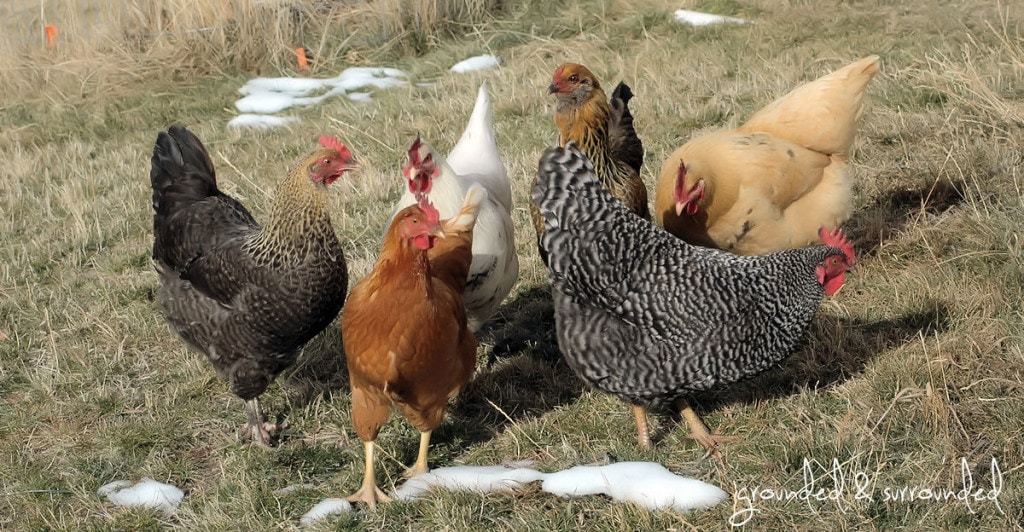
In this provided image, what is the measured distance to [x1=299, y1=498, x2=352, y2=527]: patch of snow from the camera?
358cm

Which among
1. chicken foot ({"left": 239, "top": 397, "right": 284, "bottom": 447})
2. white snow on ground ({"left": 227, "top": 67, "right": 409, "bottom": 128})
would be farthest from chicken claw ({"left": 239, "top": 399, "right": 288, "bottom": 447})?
white snow on ground ({"left": 227, "top": 67, "right": 409, "bottom": 128})

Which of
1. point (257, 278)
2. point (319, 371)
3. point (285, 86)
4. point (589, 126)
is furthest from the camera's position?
point (285, 86)

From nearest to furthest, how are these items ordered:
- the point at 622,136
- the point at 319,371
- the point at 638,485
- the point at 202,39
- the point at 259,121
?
the point at 638,485, the point at 319,371, the point at 622,136, the point at 259,121, the point at 202,39

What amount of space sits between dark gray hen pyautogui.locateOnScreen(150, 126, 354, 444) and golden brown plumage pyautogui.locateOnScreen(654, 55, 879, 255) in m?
1.75

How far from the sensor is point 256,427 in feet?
14.0

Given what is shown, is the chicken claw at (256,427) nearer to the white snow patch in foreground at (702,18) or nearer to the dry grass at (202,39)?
the dry grass at (202,39)

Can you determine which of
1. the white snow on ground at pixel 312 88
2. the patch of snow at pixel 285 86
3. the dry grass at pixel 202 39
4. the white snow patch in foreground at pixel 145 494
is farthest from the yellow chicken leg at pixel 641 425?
the dry grass at pixel 202 39

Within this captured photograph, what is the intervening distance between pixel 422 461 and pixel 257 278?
1.12 meters

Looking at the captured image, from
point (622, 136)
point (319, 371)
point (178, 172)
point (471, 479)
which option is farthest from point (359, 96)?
point (471, 479)

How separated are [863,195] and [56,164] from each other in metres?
7.34

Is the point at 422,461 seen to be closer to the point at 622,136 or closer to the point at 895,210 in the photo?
the point at 622,136

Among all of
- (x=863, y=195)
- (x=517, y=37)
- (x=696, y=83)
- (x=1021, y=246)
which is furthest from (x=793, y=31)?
(x=1021, y=246)

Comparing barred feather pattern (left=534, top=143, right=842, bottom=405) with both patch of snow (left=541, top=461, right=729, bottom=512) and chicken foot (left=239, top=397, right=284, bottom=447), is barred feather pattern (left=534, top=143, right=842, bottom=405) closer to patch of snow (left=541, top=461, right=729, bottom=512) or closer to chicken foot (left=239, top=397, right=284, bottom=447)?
patch of snow (left=541, top=461, right=729, bottom=512)

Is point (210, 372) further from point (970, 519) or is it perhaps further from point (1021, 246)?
point (1021, 246)
